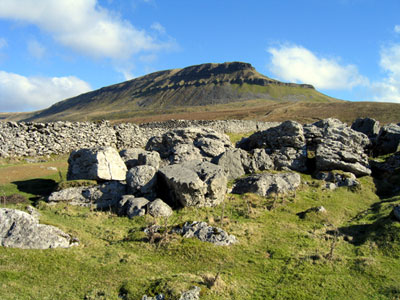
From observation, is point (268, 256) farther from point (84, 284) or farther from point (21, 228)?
point (21, 228)

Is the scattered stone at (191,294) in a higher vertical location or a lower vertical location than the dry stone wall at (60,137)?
lower

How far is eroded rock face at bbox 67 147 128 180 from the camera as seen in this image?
79.0 feet

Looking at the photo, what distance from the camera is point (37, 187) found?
25.6 meters

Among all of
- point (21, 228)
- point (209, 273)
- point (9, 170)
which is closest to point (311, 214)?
point (209, 273)

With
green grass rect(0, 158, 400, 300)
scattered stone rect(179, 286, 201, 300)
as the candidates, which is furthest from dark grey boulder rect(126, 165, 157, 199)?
scattered stone rect(179, 286, 201, 300)

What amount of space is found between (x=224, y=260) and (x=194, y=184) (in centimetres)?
760

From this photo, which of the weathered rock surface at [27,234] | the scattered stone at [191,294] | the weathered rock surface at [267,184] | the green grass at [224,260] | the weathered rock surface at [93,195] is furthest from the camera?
the weathered rock surface at [267,184]

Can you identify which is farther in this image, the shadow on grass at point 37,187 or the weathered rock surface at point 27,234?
the shadow on grass at point 37,187

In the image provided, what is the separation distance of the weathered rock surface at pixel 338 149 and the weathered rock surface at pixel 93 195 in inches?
825

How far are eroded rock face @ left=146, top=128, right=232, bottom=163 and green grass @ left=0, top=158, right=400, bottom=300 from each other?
31.6 feet

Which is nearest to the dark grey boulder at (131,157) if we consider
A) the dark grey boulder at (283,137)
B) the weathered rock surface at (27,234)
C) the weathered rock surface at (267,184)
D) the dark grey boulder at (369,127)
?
the weathered rock surface at (267,184)

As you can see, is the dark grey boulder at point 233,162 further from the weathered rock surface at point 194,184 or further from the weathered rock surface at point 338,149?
the weathered rock surface at point 338,149

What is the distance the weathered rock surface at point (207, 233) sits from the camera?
52.3 feet

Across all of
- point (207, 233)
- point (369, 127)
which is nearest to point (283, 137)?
point (369, 127)
